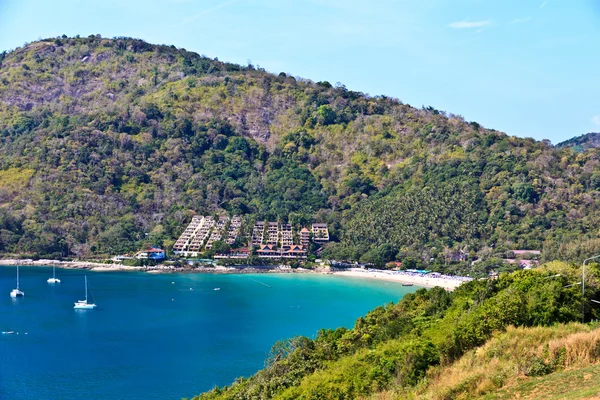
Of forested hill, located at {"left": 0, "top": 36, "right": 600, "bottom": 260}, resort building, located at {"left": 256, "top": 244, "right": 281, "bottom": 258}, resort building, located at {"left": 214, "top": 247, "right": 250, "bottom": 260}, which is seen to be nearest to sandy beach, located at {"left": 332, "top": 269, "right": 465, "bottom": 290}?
forested hill, located at {"left": 0, "top": 36, "right": 600, "bottom": 260}

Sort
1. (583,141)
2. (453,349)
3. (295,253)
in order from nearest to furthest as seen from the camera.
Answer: (453,349)
(295,253)
(583,141)

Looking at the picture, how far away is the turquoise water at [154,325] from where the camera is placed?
26002 mm

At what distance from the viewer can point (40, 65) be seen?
108 meters

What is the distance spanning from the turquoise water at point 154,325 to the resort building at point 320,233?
1141 centimetres

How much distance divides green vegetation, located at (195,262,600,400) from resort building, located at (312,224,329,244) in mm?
48212

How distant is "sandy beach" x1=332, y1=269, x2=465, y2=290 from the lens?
167ft

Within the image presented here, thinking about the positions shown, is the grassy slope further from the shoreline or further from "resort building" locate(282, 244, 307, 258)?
"resort building" locate(282, 244, 307, 258)

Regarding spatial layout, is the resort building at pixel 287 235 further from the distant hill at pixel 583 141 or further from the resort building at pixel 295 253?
the distant hill at pixel 583 141

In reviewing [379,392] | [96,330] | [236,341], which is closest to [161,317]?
[96,330]

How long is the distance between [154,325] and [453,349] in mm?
25637

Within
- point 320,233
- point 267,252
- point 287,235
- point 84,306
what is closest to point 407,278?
point 267,252

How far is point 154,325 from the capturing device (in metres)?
36.4

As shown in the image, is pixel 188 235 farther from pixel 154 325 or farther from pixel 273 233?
pixel 154 325

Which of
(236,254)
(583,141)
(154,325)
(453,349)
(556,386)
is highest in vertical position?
(583,141)
